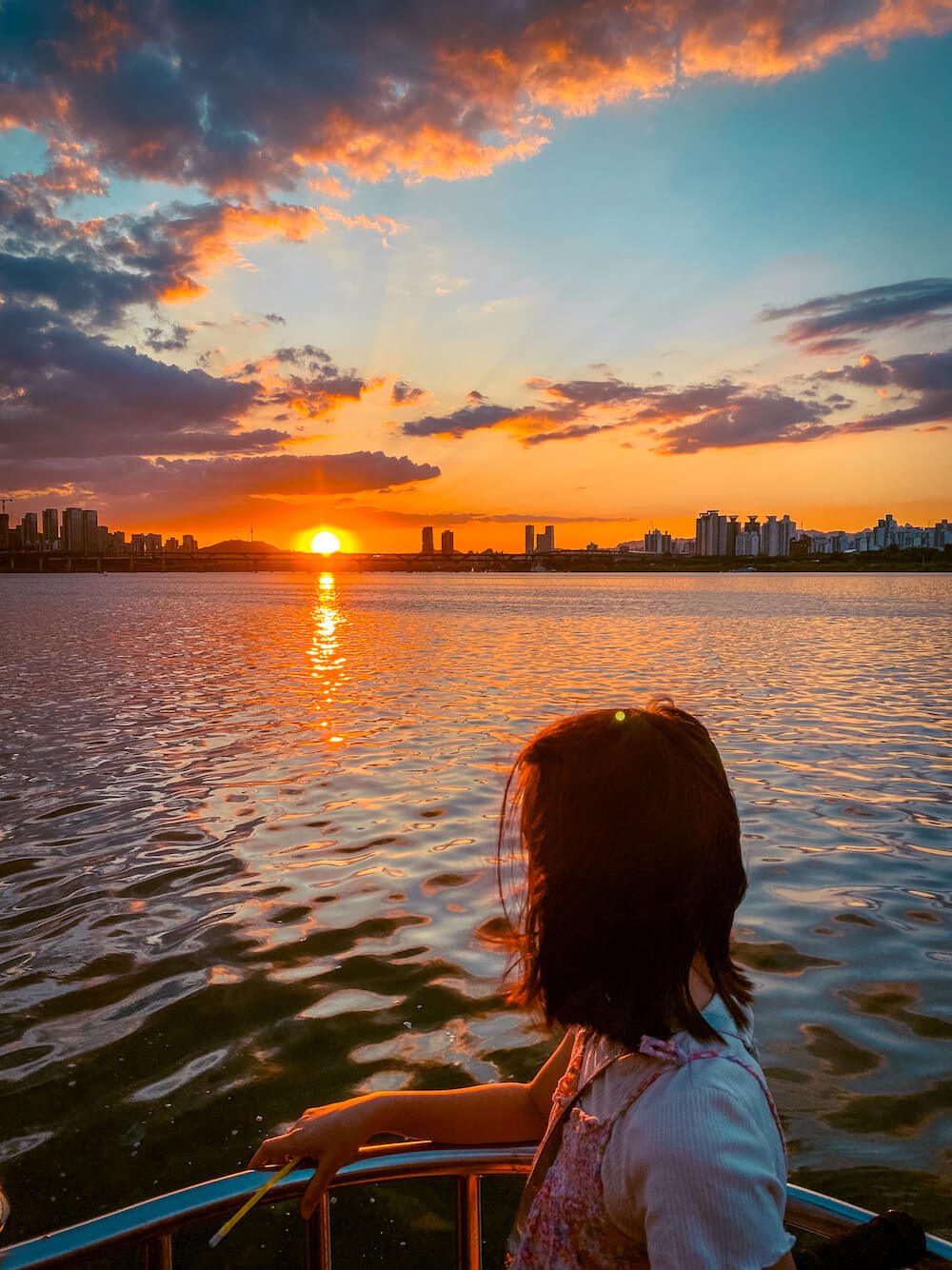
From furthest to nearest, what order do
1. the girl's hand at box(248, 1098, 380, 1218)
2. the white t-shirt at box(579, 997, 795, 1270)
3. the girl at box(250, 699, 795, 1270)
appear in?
the girl's hand at box(248, 1098, 380, 1218), the girl at box(250, 699, 795, 1270), the white t-shirt at box(579, 997, 795, 1270)

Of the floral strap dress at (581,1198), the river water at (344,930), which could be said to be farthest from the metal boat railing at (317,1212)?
the river water at (344,930)

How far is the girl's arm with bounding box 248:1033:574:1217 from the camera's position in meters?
1.97

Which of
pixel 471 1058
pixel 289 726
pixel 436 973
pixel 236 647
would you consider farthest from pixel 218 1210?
pixel 236 647

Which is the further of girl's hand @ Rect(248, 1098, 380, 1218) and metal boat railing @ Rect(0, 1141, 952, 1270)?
girl's hand @ Rect(248, 1098, 380, 1218)

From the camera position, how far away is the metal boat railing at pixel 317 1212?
1.61m

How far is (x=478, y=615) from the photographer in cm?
5909

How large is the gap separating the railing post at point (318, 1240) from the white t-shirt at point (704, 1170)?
0.68m

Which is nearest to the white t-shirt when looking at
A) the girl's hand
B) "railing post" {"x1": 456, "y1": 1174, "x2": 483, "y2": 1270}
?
"railing post" {"x1": 456, "y1": 1174, "x2": 483, "y2": 1270}

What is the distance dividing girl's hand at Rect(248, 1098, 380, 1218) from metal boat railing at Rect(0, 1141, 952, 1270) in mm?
24

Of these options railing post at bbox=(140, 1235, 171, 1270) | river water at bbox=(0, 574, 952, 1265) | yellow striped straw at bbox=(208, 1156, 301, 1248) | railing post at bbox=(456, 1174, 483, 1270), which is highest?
yellow striped straw at bbox=(208, 1156, 301, 1248)

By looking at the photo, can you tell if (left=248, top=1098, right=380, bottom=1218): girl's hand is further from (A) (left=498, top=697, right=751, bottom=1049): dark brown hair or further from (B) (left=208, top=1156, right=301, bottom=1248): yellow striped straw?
(A) (left=498, top=697, right=751, bottom=1049): dark brown hair

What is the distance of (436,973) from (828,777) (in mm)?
7770

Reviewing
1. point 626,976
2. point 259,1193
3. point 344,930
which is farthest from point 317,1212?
point 344,930

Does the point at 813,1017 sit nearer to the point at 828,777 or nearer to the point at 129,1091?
the point at 129,1091
